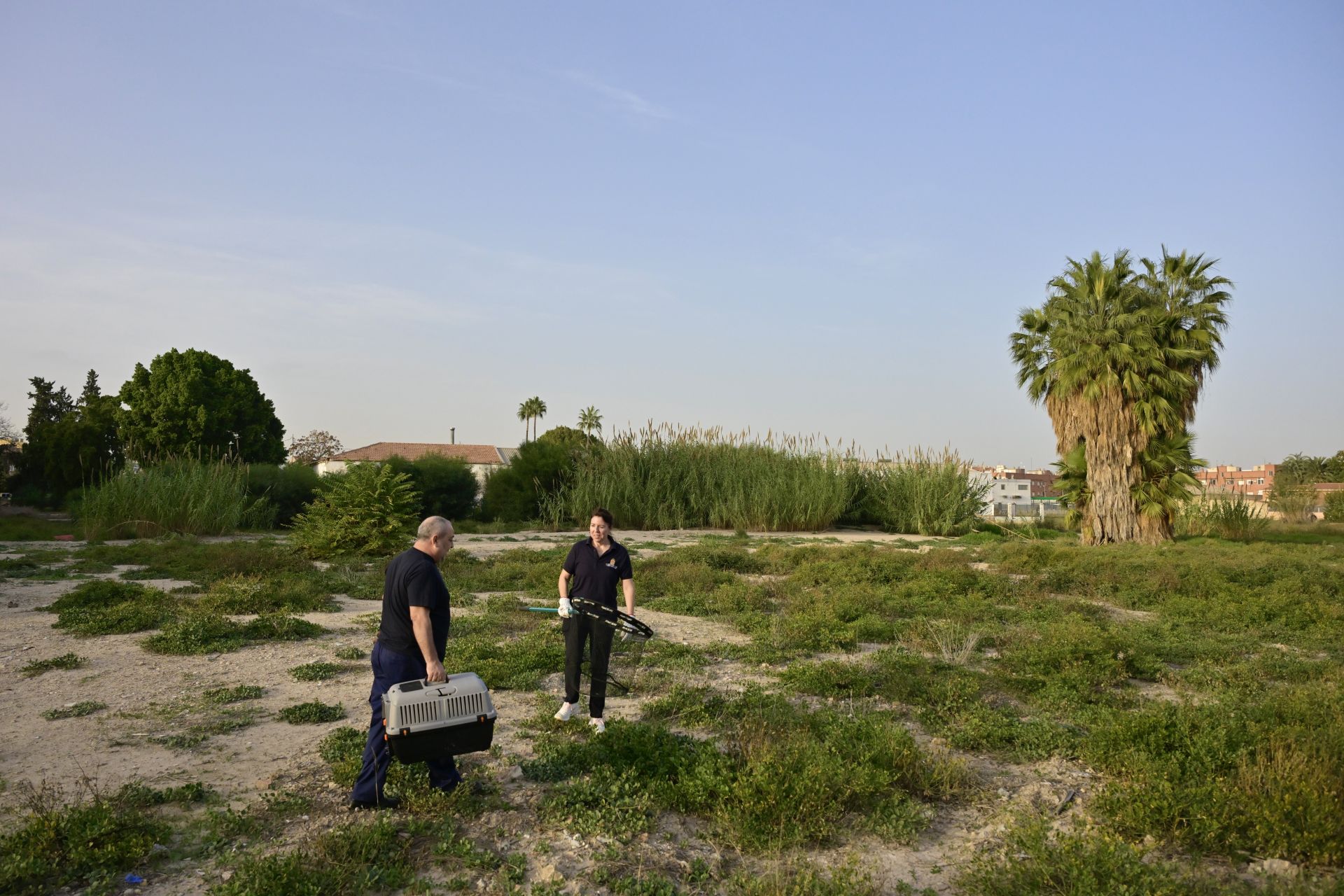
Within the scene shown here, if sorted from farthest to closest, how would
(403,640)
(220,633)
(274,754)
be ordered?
(220,633) → (274,754) → (403,640)

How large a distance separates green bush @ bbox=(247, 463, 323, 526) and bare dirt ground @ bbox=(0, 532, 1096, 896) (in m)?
16.7

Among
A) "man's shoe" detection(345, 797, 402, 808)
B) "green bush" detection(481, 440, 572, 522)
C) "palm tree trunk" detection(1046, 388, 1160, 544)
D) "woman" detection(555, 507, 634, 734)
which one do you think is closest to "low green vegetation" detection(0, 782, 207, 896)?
"man's shoe" detection(345, 797, 402, 808)

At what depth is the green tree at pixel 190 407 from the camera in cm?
3941

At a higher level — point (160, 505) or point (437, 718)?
point (160, 505)

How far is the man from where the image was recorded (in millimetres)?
4570

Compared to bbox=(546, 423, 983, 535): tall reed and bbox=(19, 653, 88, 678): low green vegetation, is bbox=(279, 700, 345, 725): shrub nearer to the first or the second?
bbox=(19, 653, 88, 678): low green vegetation

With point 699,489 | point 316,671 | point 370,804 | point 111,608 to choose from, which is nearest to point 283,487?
point 699,489

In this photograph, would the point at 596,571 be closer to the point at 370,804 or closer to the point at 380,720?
the point at 380,720

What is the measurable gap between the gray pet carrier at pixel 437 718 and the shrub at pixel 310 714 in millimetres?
2213

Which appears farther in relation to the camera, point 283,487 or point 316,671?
point 283,487

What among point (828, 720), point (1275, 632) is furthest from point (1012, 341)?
point (828, 720)

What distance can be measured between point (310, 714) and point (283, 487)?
21624 mm

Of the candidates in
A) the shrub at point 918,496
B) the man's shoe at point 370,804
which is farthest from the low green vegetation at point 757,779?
the shrub at point 918,496

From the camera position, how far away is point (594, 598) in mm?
6309
